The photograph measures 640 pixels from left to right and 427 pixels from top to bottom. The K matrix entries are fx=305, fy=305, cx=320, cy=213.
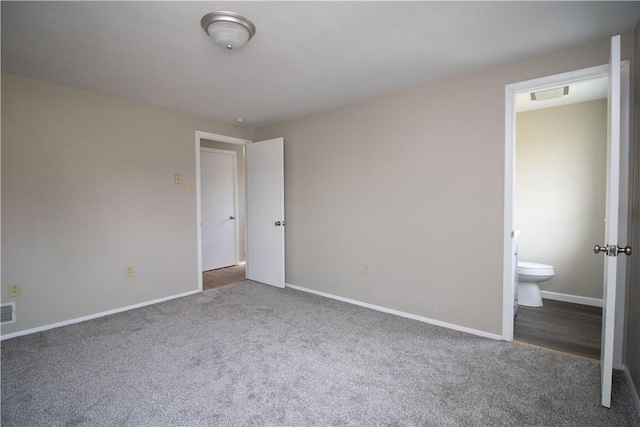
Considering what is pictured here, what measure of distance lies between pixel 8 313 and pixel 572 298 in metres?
5.65

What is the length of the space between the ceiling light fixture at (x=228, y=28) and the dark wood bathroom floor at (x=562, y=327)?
3.12 metres

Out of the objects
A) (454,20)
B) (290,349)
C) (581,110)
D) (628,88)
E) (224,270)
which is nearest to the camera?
(454,20)

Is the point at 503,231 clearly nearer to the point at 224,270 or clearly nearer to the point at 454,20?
the point at 454,20

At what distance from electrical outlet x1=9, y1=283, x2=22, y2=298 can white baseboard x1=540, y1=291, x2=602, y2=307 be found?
5.41 m

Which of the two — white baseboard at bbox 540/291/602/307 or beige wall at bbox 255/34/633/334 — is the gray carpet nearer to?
beige wall at bbox 255/34/633/334

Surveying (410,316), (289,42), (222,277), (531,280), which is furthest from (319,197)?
(531,280)

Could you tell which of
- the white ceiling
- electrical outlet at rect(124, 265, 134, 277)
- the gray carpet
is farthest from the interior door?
the gray carpet

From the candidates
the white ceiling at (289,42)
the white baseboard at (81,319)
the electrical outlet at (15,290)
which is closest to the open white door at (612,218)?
the white ceiling at (289,42)

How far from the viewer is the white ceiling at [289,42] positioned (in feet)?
5.76

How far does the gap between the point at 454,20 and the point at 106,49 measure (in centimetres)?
238

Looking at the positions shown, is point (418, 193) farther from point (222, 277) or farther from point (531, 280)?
point (222, 277)

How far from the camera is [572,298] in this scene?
3.50 metres

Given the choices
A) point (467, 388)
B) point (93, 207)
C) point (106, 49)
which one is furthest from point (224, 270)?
point (467, 388)

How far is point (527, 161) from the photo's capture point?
379cm
